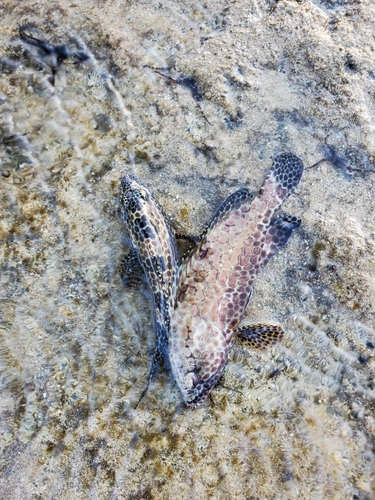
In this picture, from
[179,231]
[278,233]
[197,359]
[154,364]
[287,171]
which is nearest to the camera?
[197,359]

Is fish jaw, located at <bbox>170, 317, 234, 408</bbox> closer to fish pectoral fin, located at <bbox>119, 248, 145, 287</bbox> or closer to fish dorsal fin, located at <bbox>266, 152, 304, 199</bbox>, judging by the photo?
fish pectoral fin, located at <bbox>119, 248, 145, 287</bbox>

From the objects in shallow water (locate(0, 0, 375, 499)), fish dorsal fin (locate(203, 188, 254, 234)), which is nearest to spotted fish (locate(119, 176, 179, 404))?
shallow water (locate(0, 0, 375, 499))

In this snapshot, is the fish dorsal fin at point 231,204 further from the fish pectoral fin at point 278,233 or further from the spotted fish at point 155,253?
the spotted fish at point 155,253

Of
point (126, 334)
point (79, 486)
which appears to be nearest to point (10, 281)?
point (126, 334)

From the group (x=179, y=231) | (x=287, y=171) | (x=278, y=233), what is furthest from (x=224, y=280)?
(x=287, y=171)

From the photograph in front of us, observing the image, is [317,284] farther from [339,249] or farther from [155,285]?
[155,285]

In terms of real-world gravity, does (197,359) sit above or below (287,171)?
below

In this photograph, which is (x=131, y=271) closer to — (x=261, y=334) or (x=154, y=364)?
(x=154, y=364)
